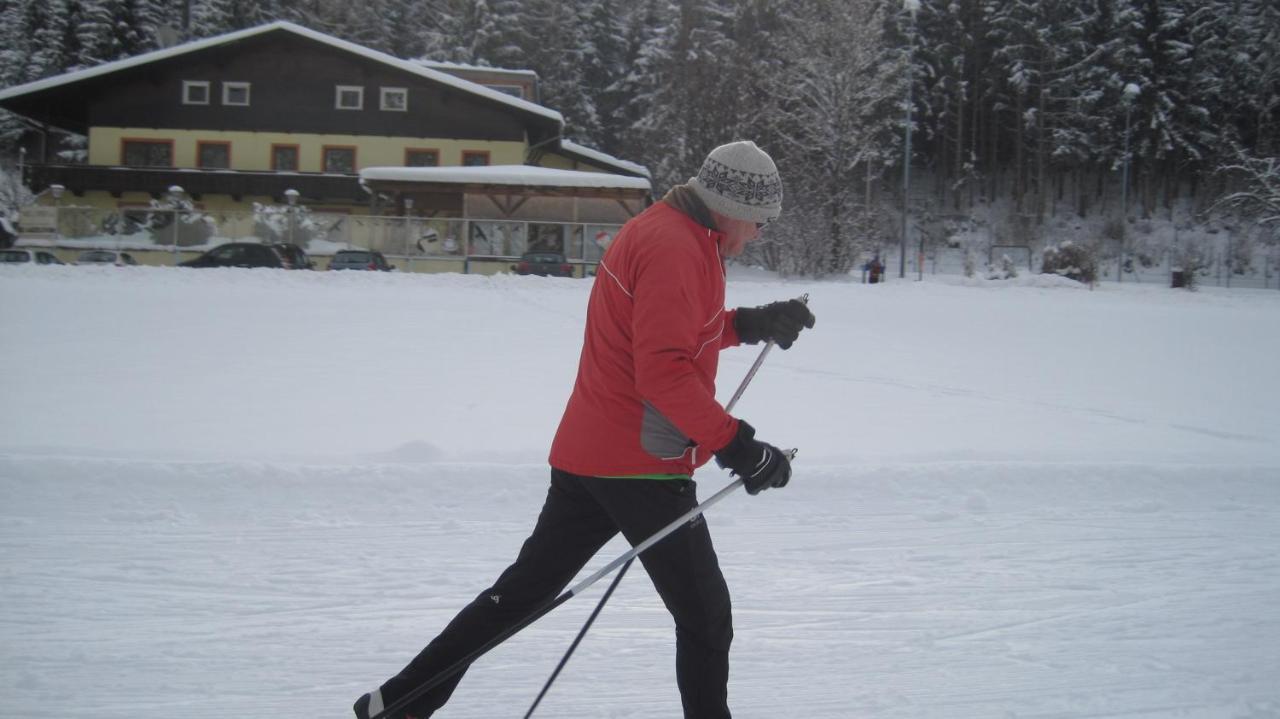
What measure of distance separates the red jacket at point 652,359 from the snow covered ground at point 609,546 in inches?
45.2

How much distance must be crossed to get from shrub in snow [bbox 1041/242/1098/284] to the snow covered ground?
15.1 m

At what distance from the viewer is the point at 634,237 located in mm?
2455

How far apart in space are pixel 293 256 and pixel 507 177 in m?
6.33

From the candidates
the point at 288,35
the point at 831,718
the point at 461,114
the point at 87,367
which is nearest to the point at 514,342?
the point at 87,367

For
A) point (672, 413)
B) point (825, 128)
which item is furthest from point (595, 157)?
point (672, 413)

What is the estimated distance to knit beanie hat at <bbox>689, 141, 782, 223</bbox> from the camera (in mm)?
2557

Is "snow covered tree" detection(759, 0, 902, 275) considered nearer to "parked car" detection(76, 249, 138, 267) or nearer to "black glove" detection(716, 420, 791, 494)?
"parked car" detection(76, 249, 138, 267)

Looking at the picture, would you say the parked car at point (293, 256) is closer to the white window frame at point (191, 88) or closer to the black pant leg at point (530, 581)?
the white window frame at point (191, 88)

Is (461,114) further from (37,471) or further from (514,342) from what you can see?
(37,471)

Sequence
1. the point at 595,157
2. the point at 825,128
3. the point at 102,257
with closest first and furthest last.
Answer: the point at 102,257, the point at 825,128, the point at 595,157

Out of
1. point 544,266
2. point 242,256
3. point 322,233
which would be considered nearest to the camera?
point 242,256

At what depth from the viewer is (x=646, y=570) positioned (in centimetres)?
259

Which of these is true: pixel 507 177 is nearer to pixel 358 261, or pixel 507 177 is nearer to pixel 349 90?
pixel 358 261

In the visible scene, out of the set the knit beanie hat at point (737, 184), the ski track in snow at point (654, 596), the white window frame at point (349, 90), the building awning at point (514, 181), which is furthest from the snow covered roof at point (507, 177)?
the knit beanie hat at point (737, 184)
